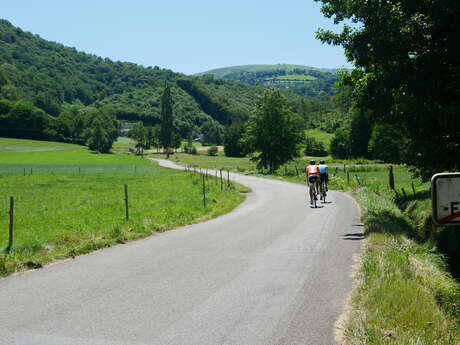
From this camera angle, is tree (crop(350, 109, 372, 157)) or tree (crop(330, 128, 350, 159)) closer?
tree (crop(350, 109, 372, 157))

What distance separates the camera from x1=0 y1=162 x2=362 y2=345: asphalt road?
5707 millimetres

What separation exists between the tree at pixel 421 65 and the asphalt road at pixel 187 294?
4.67 m

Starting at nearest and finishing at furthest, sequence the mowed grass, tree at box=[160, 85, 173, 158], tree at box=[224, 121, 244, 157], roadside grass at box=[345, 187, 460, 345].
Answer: roadside grass at box=[345, 187, 460, 345], the mowed grass, tree at box=[160, 85, 173, 158], tree at box=[224, 121, 244, 157]

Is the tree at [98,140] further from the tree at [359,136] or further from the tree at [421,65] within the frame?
the tree at [421,65]

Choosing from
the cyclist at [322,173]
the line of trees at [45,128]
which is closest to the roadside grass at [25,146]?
the line of trees at [45,128]

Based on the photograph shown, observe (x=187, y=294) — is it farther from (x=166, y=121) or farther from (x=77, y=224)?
(x=166, y=121)

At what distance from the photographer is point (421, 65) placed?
49.1 feet

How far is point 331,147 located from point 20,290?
114485 mm

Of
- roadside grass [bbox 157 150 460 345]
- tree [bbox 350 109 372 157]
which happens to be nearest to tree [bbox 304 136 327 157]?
tree [bbox 350 109 372 157]

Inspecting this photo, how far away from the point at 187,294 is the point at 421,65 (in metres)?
11.8

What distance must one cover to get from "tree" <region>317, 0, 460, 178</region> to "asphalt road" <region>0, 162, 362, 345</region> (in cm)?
467

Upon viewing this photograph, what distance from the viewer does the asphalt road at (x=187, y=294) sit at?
571cm

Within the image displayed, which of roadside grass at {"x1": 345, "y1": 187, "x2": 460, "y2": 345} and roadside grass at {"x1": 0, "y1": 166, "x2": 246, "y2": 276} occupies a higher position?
roadside grass at {"x1": 345, "y1": 187, "x2": 460, "y2": 345}

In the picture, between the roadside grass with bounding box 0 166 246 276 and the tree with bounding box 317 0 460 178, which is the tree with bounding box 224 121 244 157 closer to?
the roadside grass with bounding box 0 166 246 276
